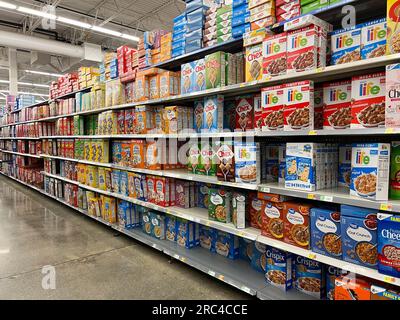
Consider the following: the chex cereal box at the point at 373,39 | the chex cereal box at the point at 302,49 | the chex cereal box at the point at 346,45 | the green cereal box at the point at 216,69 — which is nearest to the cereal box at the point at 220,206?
the green cereal box at the point at 216,69

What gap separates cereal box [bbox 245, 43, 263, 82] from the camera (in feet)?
7.41

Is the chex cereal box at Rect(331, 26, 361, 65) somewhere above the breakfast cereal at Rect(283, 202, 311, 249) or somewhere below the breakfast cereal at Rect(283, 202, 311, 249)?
above

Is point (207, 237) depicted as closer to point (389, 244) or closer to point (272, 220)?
point (272, 220)

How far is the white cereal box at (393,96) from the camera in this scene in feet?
5.00

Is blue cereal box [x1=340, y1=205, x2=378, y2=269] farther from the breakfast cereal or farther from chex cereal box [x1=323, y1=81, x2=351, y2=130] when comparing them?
chex cereal box [x1=323, y1=81, x2=351, y2=130]

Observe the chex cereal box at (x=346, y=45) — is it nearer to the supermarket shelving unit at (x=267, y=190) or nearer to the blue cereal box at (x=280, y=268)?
the supermarket shelving unit at (x=267, y=190)

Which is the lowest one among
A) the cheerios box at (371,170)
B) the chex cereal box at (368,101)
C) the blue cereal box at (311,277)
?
the blue cereal box at (311,277)

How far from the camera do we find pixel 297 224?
2.07m

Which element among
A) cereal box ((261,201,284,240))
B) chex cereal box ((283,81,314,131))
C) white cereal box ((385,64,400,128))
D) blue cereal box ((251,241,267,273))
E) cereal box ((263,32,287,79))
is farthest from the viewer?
blue cereal box ((251,241,267,273))

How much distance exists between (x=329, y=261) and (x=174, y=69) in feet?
8.89

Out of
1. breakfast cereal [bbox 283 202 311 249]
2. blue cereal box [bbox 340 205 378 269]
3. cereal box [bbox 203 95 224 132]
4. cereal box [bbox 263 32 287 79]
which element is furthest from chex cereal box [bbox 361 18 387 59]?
cereal box [bbox 203 95 224 132]

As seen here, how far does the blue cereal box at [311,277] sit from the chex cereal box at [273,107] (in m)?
1.06

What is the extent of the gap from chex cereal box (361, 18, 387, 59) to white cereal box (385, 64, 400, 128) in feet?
0.72

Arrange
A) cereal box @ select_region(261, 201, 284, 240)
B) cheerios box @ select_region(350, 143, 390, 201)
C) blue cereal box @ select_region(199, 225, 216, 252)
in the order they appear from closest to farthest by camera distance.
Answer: cheerios box @ select_region(350, 143, 390, 201)
cereal box @ select_region(261, 201, 284, 240)
blue cereal box @ select_region(199, 225, 216, 252)
